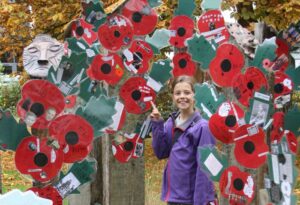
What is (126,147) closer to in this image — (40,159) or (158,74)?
(158,74)

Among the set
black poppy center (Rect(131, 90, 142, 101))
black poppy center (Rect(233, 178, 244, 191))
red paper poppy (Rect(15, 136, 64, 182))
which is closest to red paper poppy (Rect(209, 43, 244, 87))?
black poppy center (Rect(233, 178, 244, 191))

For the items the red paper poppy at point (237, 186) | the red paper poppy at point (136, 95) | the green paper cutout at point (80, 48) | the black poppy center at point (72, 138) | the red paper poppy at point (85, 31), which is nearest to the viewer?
the black poppy center at point (72, 138)

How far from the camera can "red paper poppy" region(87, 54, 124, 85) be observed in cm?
337

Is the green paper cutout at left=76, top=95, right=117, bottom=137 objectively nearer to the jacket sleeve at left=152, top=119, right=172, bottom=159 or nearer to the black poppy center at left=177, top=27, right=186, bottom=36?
the jacket sleeve at left=152, top=119, right=172, bottom=159

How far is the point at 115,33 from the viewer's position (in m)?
3.45

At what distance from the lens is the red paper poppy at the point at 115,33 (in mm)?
3427

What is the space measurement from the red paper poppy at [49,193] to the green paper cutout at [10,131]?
259 mm

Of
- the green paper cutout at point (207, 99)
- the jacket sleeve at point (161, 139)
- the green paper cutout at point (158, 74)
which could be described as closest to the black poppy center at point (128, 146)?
the jacket sleeve at point (161, 139)

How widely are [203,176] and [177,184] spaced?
20 cm

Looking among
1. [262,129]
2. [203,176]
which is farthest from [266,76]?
[203,176]

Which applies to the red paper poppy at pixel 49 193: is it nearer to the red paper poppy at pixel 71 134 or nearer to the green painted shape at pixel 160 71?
the red paper poppy at pixel 71 134

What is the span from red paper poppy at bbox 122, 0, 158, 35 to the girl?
0.50 meters

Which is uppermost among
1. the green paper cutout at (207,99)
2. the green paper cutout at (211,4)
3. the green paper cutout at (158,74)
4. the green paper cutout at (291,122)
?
the green paper cutout at (211,4)

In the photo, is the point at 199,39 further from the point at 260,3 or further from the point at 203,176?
the point at 260,3
